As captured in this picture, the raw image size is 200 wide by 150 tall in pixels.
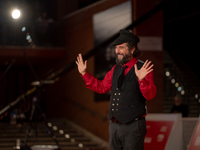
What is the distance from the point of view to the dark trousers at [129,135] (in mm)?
2445

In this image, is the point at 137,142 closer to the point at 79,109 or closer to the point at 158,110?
the point at 158,110

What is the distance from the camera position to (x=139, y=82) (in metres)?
2.41

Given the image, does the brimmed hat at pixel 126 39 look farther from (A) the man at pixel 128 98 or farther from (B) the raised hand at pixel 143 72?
(B) the raised hand at pixel 143 72

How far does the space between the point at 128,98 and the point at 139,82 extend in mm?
166

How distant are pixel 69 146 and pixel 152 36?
144 inches

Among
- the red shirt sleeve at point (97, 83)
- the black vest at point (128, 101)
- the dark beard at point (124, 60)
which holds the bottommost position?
the black vest at point (128, 101)

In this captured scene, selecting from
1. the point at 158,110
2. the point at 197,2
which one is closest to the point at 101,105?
the point at 158,110

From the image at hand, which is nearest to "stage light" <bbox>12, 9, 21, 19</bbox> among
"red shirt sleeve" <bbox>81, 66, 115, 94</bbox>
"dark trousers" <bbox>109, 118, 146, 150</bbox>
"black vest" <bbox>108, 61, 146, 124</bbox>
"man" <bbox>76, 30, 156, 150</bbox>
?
"red shirt sleeve" <bbox>81, 66, 115, 94</bbox>

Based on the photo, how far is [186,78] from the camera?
10328mm

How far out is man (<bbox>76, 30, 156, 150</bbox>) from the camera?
2.45 meters

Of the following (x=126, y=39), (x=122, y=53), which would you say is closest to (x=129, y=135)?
(x=122, y=53)

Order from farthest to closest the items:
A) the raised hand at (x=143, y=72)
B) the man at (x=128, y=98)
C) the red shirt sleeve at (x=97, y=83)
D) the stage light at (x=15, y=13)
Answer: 1. the stage light at (x=15, y=13)
2. the red shirt sleeve at (x=97, y=83)
3. the man at (x=128, y=98)
4. the raised hand at (x=143, y=72)

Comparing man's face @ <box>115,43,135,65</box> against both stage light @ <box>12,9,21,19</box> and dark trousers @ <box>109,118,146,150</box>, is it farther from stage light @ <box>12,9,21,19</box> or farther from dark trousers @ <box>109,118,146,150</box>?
stage light @ <box>12,9,21,19</box>

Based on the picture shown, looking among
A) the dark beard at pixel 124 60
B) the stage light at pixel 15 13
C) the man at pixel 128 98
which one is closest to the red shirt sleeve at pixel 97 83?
the man at pixel 128 98
